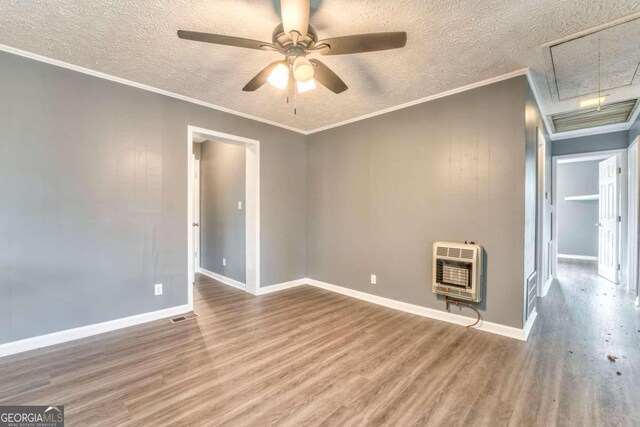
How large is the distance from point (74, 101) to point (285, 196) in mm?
2667

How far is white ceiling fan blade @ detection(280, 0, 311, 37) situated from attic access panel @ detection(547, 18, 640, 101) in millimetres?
2071

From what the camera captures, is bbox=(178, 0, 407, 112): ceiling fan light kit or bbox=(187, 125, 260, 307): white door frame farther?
bbox=(187, 125, 260, 307): white door frame

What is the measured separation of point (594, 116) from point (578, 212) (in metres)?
4.66

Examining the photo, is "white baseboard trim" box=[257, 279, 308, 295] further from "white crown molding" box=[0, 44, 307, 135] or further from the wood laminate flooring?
"white crown molding" box=[0, 44, 307, 135]

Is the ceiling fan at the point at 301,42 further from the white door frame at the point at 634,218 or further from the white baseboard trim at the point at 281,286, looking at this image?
the white door frame at the point at 634,218

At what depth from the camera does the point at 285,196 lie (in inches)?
174

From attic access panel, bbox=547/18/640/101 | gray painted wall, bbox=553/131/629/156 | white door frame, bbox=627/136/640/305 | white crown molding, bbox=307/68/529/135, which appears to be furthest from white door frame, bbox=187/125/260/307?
gray painted wall, bbox=553/131/629/156

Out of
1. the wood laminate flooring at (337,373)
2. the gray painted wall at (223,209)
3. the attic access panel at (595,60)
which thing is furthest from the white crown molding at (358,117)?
the wood laminate flooring at (337,373)

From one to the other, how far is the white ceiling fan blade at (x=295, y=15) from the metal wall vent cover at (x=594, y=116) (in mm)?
3988

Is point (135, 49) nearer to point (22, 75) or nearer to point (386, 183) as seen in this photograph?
point (22, 75)

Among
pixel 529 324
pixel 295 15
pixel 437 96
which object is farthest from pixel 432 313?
pixel 295 15

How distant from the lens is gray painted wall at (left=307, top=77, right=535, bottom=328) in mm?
2693

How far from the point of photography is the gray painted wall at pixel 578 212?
22.9ft

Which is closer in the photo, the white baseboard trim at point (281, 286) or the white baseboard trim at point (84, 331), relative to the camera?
the white baseboard trim at point (84, 331)
